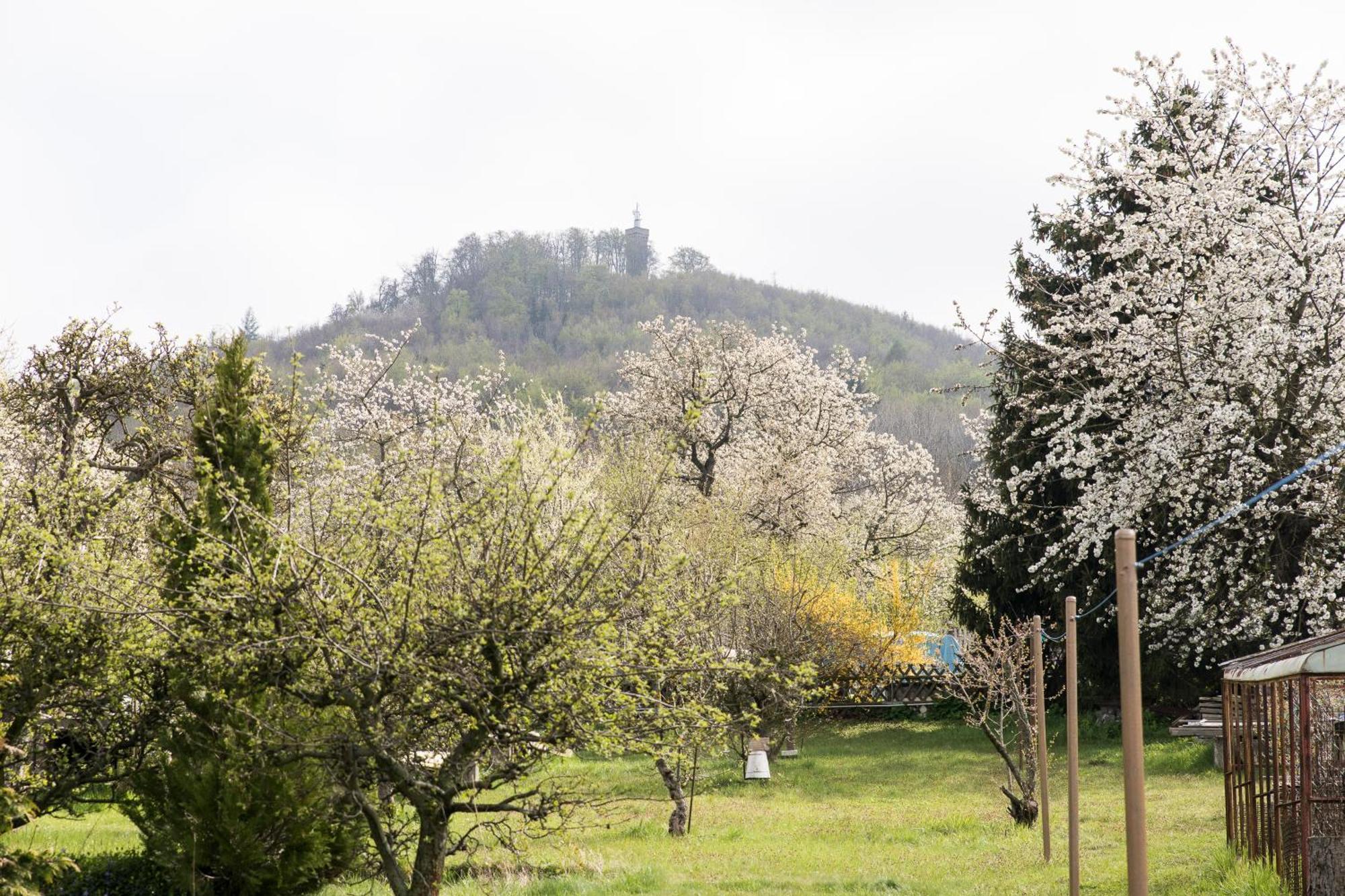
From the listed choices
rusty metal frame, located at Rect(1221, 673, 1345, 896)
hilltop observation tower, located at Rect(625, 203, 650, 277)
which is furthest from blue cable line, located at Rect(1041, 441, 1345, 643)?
hilltop observation tower, located at Rect(625, 203, 650, 277)

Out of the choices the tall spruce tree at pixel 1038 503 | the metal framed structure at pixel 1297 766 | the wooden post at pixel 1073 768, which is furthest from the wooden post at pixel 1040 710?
the tall spruce tree at pixel 1038 503

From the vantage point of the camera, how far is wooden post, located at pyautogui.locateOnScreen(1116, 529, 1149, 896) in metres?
4.48

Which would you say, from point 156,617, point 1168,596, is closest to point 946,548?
point 1168,596

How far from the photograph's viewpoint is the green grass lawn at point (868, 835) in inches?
410

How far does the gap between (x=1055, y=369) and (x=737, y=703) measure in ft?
22.7

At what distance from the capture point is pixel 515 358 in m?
62.8

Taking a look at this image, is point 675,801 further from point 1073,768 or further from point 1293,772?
point 1293,772

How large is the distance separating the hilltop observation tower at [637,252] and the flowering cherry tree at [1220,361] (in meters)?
67.4

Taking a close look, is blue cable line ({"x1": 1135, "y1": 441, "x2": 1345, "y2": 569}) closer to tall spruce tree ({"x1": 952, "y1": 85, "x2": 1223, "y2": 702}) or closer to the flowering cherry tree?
the flowering cherry tree

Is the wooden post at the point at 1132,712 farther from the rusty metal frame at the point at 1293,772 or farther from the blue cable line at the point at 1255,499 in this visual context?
the rusty metal frame at the point at 1293,772

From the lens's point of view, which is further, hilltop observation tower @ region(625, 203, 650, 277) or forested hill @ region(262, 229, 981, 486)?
hilltop observation tower @ region(625, 203, 650, 277)

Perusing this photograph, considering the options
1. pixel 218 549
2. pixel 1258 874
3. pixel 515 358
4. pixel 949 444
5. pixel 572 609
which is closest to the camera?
pixel 572 609

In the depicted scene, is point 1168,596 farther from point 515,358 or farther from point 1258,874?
point 515,358

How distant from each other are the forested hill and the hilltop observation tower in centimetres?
71
